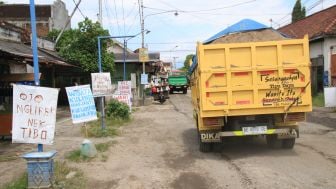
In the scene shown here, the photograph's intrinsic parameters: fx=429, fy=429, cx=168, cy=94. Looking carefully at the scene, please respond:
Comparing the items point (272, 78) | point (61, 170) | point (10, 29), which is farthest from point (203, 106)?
point (10, 29)

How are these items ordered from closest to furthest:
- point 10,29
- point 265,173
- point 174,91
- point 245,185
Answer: point 245,185 < point 265,173 < point 10,29 < point 174,91

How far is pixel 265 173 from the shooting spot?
7969 millimetres

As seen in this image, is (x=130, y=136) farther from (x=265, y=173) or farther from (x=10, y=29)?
(x=10, y=29)

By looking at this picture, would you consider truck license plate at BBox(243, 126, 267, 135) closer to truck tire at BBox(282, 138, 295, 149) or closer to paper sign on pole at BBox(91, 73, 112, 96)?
truck tire at BBox(282, 138, 295, 149)

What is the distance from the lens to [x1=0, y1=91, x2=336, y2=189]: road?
753 cm

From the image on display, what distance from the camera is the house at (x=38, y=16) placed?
147 feet

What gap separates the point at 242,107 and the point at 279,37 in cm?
204

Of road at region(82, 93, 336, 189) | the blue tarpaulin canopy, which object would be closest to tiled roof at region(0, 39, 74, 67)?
road at region(82, 93, 336, 189)

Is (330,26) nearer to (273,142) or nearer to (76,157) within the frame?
(273,142)

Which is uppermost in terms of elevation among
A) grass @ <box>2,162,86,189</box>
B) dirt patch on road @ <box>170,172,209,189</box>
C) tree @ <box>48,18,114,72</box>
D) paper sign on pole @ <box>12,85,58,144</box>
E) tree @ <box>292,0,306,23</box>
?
tree @ <box>292,0,306,23</box>

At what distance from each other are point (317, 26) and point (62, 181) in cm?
2409

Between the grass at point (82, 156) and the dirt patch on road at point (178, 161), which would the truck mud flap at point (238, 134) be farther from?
the grass at point (82, 156)

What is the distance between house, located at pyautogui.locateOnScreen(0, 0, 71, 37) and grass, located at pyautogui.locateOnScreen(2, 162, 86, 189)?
125 ft

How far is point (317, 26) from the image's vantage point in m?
27.9
